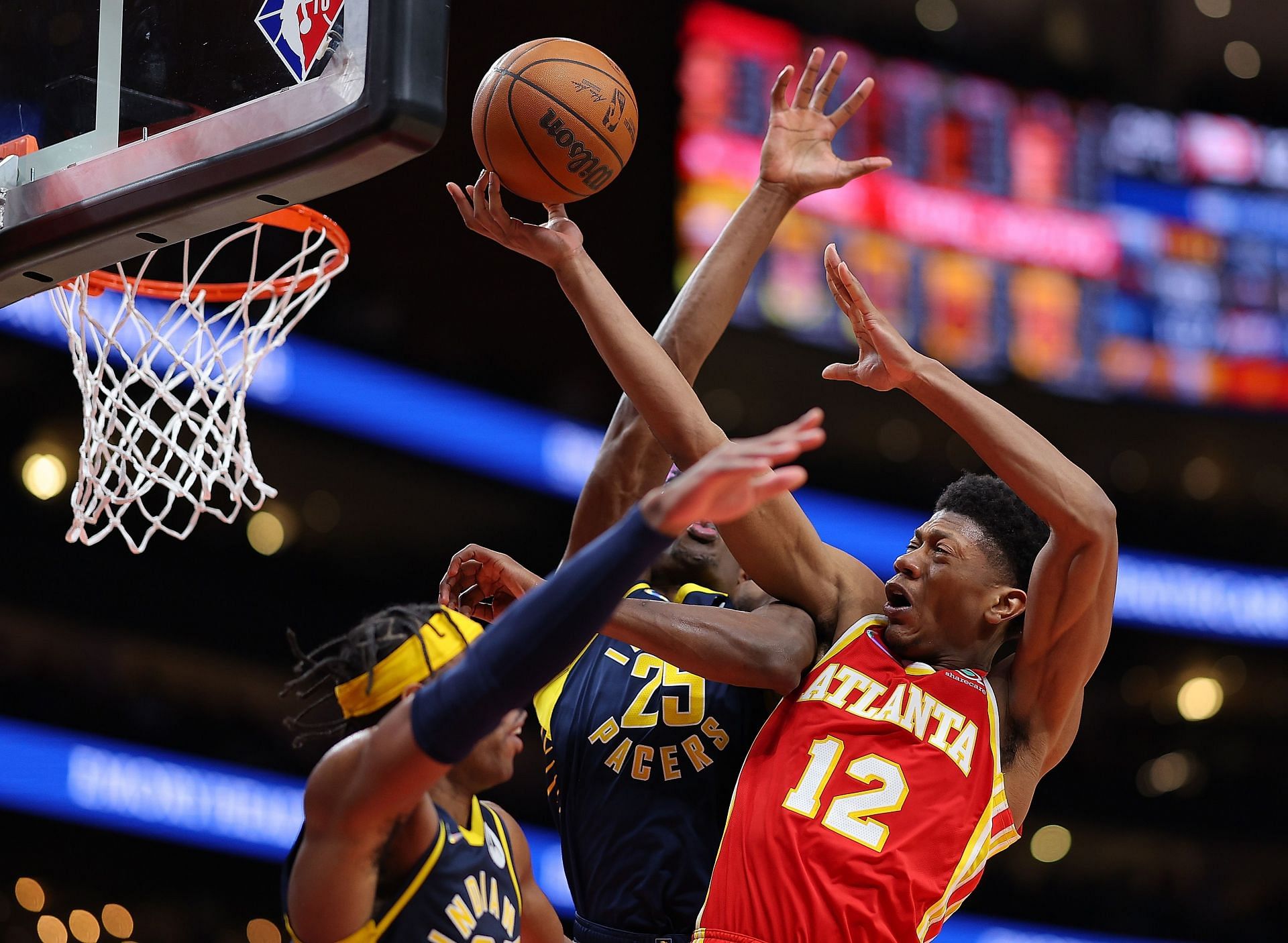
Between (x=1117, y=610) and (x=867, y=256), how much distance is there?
3.33 metres

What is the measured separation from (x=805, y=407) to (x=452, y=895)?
307 inches

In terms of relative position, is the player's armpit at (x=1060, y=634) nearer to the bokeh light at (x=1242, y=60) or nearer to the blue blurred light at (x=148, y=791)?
the blue blurred light at (x=148, y=791)

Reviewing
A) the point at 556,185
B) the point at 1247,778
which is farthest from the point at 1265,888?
the point at 556,185

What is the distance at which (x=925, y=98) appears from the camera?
10.8 m

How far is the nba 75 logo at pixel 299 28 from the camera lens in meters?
3.14

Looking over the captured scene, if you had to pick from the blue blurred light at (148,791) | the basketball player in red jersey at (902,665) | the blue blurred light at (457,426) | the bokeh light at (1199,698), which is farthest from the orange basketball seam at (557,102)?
the bokeh light at (1199,698)

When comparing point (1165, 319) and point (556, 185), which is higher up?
point (556, 185)

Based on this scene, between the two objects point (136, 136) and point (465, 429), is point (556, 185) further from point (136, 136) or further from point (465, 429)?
point (465, 429)

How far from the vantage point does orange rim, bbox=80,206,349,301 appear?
14.4 ft

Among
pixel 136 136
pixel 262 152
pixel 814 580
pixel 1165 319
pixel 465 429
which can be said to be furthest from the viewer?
pixel 1165 319

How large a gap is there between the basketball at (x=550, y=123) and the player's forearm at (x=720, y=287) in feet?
1.61

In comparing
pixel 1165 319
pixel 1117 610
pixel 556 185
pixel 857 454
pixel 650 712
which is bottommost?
pixel 1117 610

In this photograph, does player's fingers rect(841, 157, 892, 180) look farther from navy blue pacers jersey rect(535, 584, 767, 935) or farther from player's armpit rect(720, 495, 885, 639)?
navy blue pacers jersey rect(535, 584, 767, 935)

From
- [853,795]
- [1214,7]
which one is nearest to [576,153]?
[853,795]
